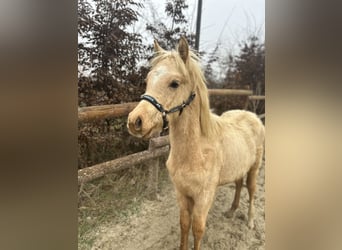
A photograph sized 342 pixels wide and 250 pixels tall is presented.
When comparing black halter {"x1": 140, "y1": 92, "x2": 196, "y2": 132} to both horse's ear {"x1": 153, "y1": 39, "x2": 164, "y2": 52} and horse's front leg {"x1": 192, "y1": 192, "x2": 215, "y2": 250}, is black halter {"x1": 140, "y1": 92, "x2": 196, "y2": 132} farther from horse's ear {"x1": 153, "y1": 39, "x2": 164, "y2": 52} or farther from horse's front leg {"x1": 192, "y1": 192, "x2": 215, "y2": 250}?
horse's front leg {"x1": 192, "y1": 192, "x2": 215, "y2": 250}

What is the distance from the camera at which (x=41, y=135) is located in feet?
4.48

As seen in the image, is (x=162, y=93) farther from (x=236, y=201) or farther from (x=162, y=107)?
(x=236, y=201)

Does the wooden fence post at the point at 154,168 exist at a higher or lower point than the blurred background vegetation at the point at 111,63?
lower

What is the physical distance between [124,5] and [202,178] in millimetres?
770

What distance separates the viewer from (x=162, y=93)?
52.1 inches

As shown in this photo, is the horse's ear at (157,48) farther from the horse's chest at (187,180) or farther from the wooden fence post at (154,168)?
the horse's chest at (187,180)

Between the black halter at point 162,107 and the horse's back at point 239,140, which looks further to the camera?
the horse's back at point 239,140

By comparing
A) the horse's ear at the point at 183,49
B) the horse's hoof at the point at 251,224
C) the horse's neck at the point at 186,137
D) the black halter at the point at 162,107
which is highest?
the horse's ear at the point at 183,49

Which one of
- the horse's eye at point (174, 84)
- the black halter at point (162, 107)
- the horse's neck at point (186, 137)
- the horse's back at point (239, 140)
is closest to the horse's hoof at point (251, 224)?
the horse's back at point (239, 140)

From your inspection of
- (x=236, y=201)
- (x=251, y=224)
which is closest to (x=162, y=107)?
(x=236, y=201)

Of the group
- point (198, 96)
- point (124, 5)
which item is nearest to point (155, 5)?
point (124, 5)

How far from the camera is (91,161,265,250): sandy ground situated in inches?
53.3

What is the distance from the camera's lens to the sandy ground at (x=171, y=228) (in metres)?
1.35

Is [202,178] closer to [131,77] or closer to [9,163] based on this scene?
[131,77]
